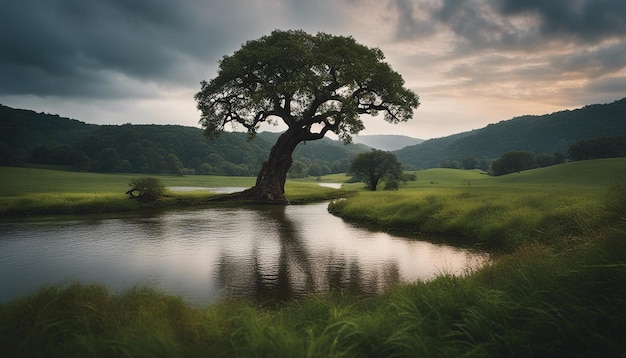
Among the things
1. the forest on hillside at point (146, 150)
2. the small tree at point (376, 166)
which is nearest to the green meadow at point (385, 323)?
the small tree at point (376, 166)

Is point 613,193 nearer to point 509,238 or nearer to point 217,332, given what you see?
point 509,238

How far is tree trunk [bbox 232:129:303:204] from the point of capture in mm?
37719

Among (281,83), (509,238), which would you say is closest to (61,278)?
(509,238)

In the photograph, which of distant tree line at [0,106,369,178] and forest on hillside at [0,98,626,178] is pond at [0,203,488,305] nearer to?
forest on hillside at [0,98,626,178]

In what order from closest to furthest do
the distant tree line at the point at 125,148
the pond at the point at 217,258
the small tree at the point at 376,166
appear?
the pond at the point at 217,258
the small tree at the point at 376,166
the distant tree line at the point at 125,148

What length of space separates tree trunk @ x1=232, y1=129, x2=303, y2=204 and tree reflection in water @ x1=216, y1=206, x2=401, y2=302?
22533mm

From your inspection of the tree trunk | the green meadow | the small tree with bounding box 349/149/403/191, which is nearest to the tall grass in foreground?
the green meadow

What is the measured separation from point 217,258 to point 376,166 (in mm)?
57064

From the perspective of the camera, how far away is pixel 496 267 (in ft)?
29.3

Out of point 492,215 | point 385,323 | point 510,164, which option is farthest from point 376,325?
point 510,164

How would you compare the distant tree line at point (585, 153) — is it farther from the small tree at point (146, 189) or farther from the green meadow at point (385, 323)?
the green meadow at point (385, 323)

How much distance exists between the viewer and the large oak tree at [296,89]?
109 feet

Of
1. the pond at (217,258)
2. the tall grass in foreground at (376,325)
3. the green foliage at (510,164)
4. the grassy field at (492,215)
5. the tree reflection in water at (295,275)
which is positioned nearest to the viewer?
the tall grass in foreground at (376,325)

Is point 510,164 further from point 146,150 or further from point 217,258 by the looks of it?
point 146,150
